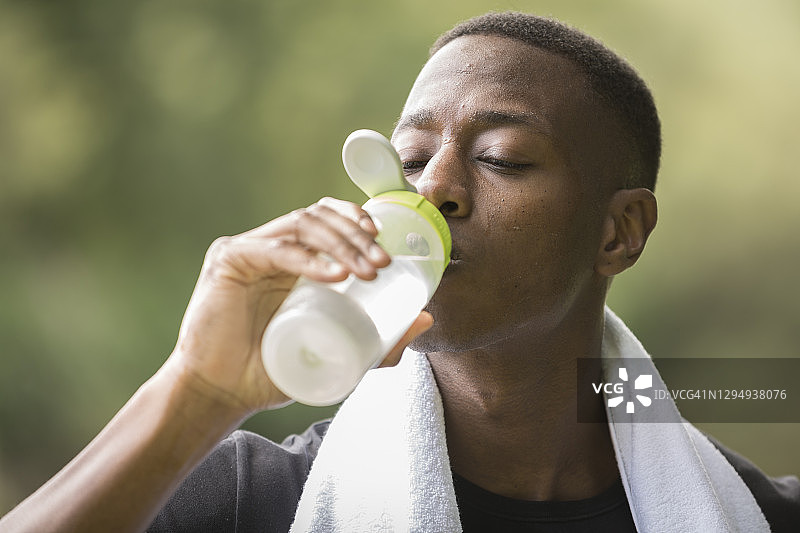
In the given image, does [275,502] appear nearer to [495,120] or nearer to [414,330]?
[414,330]

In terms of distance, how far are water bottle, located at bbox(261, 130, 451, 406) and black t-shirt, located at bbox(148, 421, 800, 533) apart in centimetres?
35

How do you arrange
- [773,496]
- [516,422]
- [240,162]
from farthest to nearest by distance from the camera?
[240,162]
[773,496]
[516,422]

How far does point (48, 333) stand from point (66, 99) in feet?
2.10

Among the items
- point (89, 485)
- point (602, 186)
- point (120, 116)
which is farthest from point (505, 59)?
point (120, 116)

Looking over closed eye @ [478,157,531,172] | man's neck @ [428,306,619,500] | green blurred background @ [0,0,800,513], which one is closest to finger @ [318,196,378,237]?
closed eye @ [478,157,531,172]

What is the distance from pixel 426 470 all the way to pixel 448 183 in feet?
1.18

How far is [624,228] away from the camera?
46.9 inches

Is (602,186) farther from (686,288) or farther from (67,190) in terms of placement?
(67,190)

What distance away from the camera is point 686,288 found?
2.20m

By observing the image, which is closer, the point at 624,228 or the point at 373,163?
the point at 373,163

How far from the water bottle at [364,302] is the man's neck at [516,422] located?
0.32 metres

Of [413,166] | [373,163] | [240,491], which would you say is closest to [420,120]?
[413,166]

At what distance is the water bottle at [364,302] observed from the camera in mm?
725

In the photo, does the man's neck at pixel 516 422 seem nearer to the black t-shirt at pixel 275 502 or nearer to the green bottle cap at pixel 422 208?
the black t-shirt at pixel 275 502
